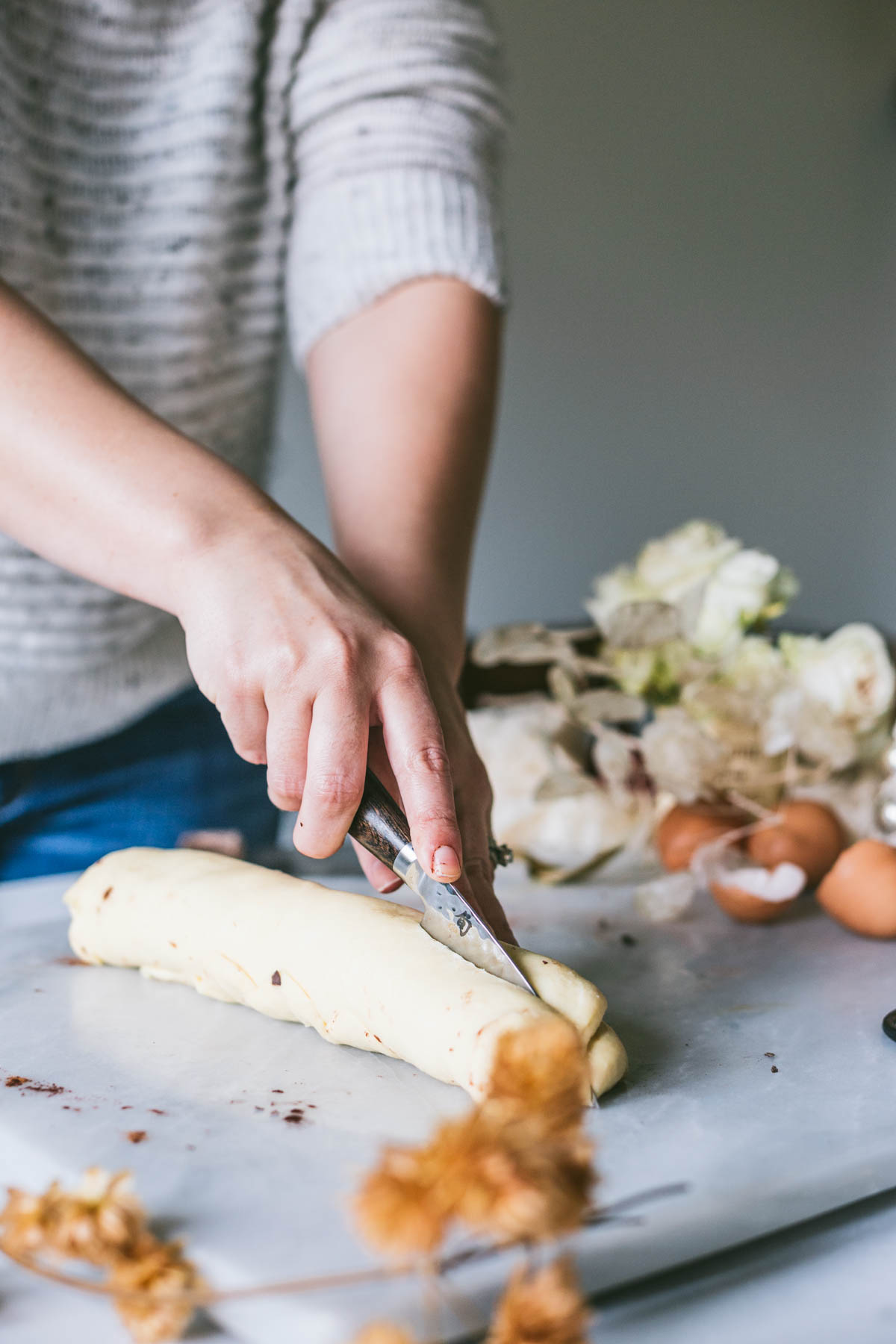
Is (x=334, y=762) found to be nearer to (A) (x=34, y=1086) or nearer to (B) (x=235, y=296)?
(A) (x=34, y=1086)

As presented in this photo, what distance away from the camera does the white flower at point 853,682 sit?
1.09 meters

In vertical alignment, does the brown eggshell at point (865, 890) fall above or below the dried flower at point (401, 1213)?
below

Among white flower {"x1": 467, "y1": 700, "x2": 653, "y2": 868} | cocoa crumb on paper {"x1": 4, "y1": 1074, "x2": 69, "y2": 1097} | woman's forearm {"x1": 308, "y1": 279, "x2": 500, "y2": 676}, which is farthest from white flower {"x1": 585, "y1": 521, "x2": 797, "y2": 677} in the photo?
cocoa crumb on paper {"x1": 4, "y1": 1074, "x2": 69, "y2": 1097}

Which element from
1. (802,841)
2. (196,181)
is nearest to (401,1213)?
(802,841)

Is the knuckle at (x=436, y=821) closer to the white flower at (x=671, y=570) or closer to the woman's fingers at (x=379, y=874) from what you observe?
the woman's fingers at (x=379, y=874)

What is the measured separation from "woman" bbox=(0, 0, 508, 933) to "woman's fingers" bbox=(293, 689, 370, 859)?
15 centimetres

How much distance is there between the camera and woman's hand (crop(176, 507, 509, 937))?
0.64m

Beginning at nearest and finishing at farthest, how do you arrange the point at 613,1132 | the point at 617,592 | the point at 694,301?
the point at 613,1132
the point at 617,592
the point at 694,301

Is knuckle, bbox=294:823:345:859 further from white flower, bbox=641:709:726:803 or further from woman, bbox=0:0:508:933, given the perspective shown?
white flower, bbox=641:709:726:803

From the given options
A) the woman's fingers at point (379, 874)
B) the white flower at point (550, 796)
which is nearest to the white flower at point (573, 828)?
the white flower at point (550, 796)

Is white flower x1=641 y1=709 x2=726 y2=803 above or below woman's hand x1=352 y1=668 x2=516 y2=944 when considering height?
below

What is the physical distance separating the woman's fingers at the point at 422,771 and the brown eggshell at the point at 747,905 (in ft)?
1.30

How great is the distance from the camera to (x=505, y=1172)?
30cm

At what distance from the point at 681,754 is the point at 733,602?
22 cm
